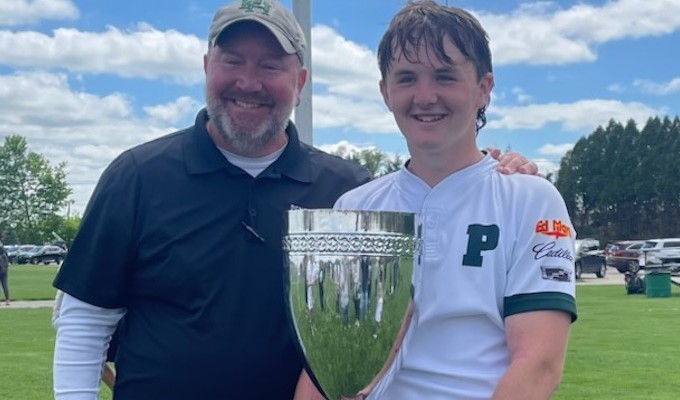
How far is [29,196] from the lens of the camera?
88625 mm

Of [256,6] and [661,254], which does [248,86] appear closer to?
[256,6]

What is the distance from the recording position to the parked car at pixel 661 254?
30.9 m

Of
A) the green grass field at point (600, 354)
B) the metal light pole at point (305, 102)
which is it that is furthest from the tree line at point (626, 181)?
the metal light pole at point (305, 102)

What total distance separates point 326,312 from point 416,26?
0.82 meters

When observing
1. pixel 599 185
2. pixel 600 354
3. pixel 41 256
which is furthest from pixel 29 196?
pixel 600 354

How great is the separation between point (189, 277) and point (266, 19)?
2.88 feet

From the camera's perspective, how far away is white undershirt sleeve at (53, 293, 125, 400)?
2.87 m

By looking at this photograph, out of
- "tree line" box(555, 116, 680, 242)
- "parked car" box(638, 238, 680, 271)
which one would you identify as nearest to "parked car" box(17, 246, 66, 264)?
"tree line" box(555, 116, 680, 242)

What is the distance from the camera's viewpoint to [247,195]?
115 inches

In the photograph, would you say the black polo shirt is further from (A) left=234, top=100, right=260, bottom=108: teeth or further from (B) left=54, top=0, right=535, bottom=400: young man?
(A) left=234, top=100, right=260, bottom=108: teeth

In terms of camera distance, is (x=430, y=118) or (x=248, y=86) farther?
(x=248, y=86)

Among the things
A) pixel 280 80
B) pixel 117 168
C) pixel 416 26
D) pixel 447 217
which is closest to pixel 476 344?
pixel 447 217

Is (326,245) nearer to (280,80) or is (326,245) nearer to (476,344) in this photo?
(476,344)

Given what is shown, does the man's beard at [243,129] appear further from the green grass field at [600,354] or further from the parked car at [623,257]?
the parked car at [623,257]
